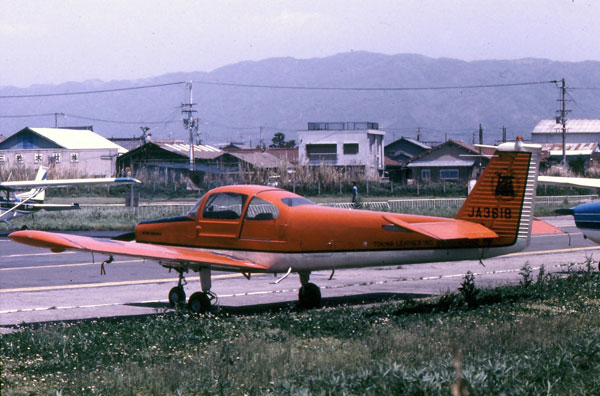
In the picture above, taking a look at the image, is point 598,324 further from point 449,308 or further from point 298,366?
point 298,366

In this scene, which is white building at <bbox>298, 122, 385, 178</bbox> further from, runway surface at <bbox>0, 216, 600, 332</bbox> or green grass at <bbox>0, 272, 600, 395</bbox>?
green grass at <bbox>0, 272, 600, 395</bbox>

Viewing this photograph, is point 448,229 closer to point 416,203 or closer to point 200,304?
point 200,304

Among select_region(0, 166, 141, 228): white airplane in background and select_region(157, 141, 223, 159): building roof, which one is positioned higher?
select_region(157, 141, 223, 159): building roof

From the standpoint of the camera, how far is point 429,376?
7605 mm

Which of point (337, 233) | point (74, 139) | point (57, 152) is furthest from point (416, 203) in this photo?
point (74, 139)

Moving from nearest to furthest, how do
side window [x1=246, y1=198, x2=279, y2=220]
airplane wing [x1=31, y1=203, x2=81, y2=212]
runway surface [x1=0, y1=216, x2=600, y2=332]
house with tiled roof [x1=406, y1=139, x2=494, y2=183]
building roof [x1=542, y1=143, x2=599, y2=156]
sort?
side window [x1=246, y1=198, x2=279, y2=220], runway surface [x1=0, y1=216, x2=600, y2=332], airplane wing [x1=31, y1=203, x2=81, y2=212], house with tiled roof [x1=406, y1=139, x2=494, y2=183], building roof [x1=542, y1=143, x2=599, y2=156]

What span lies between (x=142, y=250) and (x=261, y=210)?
2.04 m

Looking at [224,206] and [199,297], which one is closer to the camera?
[199,297]

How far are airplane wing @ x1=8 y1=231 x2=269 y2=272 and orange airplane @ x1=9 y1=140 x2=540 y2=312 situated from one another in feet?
0.06

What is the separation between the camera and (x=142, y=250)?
13.2 meters

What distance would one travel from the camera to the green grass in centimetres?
780

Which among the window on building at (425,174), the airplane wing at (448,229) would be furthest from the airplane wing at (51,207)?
the window on building at (425,174)

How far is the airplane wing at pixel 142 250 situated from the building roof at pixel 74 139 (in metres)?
97.2

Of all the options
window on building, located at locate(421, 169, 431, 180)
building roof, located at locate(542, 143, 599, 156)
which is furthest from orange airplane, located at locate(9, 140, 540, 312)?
building roof, located at locate(542, 143, 599, 156)
